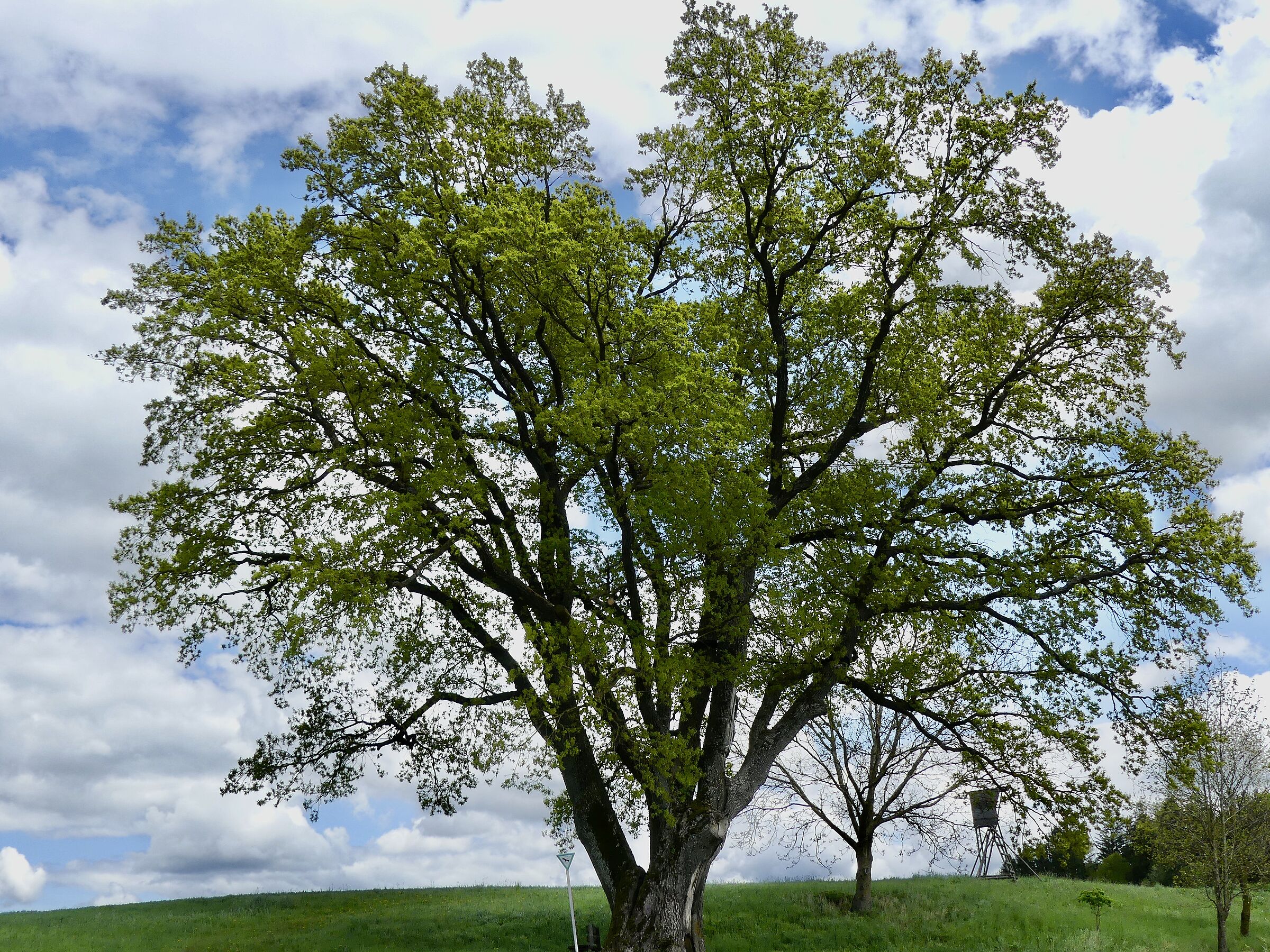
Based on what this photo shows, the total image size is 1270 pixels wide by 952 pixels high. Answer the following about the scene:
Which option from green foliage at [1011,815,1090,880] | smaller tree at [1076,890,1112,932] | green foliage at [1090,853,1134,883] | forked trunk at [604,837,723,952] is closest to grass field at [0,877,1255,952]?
smaller tree at [1076,890,1112,932]

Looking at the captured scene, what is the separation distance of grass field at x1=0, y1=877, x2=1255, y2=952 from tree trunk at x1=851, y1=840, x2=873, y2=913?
0.47 meters

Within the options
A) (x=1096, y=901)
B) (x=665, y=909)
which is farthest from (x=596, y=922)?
(x=1096, y=901)

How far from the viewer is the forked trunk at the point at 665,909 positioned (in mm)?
14305

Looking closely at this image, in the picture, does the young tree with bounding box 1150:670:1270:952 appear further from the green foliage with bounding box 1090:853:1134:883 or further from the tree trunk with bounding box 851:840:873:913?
the green foliage with bounding box 1090:853:1134:883

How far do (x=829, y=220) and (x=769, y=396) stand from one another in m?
3.57

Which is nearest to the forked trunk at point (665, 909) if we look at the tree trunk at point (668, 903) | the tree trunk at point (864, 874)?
the tree trunk at point (668, 903)

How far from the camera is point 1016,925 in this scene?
23.5m

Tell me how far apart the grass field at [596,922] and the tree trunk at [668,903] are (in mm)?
6567

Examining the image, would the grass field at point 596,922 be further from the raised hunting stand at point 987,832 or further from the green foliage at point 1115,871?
the green foliage at point 1115,871

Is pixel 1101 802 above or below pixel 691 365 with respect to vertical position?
below

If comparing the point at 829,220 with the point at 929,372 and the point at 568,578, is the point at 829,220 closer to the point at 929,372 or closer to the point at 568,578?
the point at 929,372

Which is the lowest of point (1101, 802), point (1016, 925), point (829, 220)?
point (1016, 925)

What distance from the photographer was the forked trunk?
14305 millimetres

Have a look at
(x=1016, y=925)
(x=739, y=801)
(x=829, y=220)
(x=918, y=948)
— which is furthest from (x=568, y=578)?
(x=1016, y=925)
